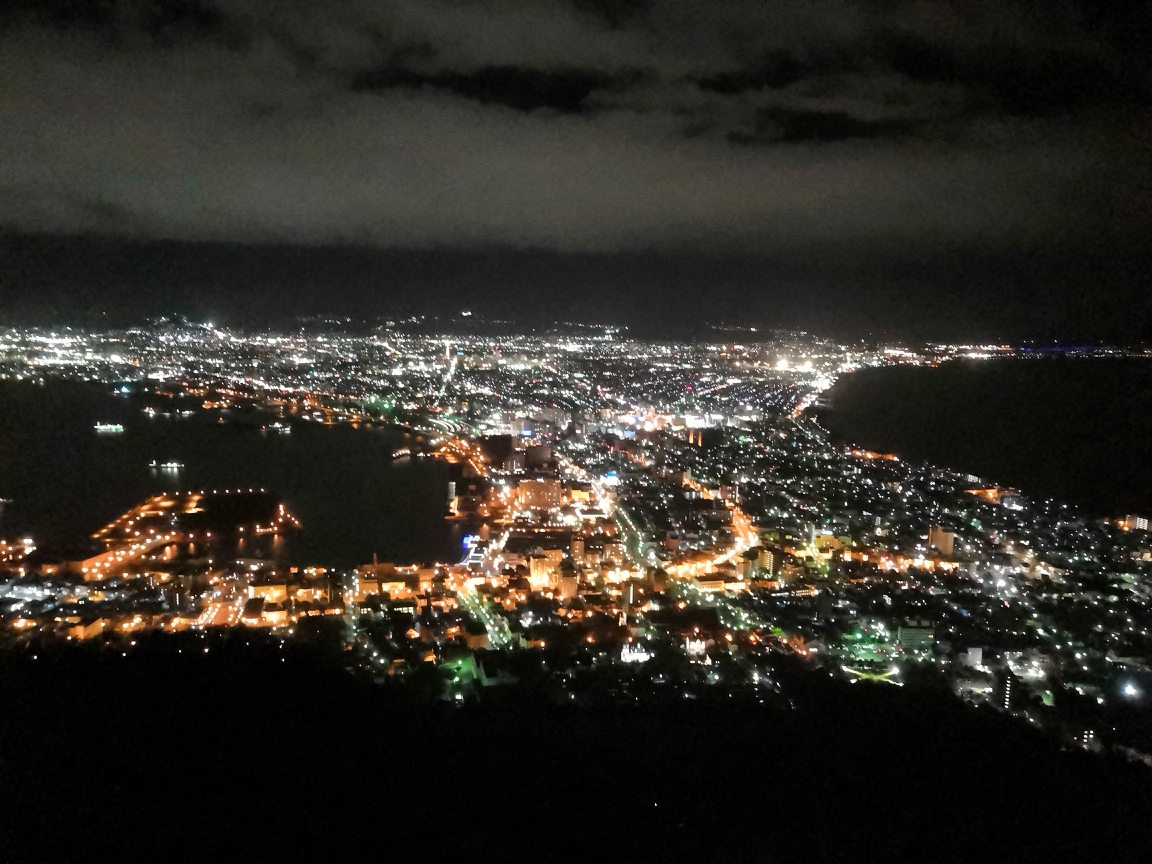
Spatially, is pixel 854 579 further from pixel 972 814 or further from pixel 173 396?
pixel 173 396

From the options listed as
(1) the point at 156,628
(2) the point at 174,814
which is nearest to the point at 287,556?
(1) the point at 156,628

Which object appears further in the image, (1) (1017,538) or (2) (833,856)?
(1) (1017,538)

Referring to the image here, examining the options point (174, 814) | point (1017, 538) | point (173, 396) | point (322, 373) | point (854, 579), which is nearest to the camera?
point (174, 814)

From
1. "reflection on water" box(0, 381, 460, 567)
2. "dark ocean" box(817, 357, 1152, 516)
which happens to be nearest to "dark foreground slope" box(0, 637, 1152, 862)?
"reflection on water" box(0, 381, 460, 567)

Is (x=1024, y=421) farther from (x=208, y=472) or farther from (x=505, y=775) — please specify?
(x=505, y=775)

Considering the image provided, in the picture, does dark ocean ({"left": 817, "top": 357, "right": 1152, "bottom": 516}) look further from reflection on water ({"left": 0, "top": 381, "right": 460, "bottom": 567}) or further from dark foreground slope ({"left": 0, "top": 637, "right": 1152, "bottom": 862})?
reflection on water ({"left": 0, "top": 381, "right": 460, "bottom": 567})

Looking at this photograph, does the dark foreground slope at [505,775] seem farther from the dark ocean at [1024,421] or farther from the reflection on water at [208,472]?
the dark ocean at [1024,421]

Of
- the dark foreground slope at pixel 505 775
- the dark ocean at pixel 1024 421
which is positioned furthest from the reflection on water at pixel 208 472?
the dark ocean at pixel 1024 421
